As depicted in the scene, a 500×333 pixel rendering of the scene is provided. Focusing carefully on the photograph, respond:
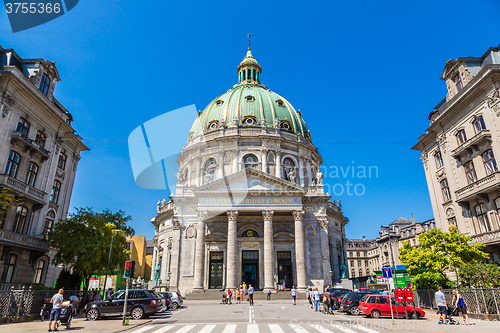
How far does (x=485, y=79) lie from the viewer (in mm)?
26203

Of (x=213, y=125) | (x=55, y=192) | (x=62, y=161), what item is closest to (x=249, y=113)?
(x=213, y=125)

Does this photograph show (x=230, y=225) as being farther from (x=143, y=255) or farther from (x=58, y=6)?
(x=143, y=255)

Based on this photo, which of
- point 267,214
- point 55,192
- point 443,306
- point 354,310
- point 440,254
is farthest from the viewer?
point 267,214

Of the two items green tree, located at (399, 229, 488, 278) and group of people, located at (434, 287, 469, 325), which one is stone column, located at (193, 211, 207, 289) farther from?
group of people, located at (434, 287, 469, 325)

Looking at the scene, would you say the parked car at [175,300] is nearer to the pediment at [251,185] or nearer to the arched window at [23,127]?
the pediment at [251,185]

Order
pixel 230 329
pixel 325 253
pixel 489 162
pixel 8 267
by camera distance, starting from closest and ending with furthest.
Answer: pixel 230 329 < pixel 8 267 < pixel 489 162 < pixel 325 253

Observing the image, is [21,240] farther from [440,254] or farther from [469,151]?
[469,151]

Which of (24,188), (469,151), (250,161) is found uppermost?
(250,161)

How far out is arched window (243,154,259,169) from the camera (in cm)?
4850

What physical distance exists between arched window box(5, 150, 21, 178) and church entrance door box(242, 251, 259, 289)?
25.3 m

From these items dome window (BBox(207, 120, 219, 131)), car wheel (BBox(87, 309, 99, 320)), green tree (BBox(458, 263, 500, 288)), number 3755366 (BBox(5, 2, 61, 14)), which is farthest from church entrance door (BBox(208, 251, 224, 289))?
number 3755366 (BBox(5, 2, 61, 14))

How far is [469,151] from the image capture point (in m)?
28.5

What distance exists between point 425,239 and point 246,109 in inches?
1418

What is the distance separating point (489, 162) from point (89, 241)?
A: 33.5 metres
